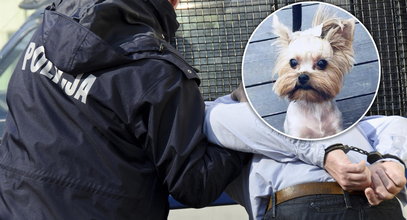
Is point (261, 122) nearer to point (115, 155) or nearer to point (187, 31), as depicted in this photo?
point (115, 155)

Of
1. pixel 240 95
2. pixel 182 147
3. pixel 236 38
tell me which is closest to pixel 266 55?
pixel 240 95

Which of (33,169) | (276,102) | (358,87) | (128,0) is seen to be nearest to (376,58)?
(358,87)

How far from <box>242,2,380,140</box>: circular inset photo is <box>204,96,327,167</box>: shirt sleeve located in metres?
0.07

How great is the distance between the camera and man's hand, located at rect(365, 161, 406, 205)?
1905mm

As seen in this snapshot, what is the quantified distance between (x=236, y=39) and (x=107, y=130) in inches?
37.8

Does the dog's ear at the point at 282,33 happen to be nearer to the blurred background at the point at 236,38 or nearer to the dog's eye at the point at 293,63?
the dog's eye at the point at 293,63

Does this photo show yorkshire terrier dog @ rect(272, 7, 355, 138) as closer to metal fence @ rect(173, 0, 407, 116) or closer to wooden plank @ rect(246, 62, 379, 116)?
wooden plank @ rect(246, 62, 379, 116)

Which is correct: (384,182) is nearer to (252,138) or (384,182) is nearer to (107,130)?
(252,138)

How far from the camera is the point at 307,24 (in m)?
1.83

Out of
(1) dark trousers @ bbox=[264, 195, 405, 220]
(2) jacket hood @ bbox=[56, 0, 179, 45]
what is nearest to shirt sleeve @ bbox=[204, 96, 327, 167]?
(1) dark trousers @ bbox=[264, 195, 405, 220]

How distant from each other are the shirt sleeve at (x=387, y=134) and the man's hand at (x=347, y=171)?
138 mm

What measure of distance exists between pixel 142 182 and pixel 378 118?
2.32 ft

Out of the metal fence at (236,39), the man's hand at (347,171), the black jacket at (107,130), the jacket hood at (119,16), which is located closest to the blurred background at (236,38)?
the metal fence at (236,39)

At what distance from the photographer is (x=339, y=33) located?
182 centimetres
